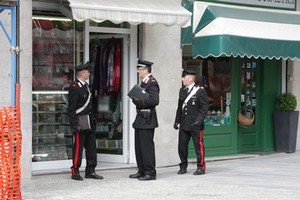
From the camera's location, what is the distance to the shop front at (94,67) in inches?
464

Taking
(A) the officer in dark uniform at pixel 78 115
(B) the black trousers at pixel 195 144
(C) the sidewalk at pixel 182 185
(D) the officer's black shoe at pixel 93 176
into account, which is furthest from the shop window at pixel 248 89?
(A) the officer in dark uniform at pixel 78 115

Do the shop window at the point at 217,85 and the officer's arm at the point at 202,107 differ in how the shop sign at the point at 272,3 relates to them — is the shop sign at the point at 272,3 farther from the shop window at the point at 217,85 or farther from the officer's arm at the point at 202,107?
the officer's arm at the point at 202,107

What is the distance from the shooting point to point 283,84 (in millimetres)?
16078

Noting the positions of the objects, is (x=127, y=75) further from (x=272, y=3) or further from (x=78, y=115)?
(x=272, y=3)

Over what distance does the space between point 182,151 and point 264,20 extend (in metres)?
3.63

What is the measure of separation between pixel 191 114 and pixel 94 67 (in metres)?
2.49

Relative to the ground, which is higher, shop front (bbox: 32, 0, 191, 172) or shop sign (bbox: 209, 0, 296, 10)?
shop sign (bbox: 209, 0, 296, 10)

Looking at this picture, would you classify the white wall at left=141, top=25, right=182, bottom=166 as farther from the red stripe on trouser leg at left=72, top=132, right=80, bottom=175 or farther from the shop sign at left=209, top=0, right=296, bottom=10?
the red stripe on trouser leg at left=72, top=132, right=80, bottom=175

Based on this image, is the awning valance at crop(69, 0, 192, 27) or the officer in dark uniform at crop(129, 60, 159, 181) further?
the officer in dark uniform at crop(129, 60, 159, 181)

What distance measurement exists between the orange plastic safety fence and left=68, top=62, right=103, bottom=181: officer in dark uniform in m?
2.69

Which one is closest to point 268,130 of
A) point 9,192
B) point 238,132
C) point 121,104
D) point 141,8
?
point 238,132

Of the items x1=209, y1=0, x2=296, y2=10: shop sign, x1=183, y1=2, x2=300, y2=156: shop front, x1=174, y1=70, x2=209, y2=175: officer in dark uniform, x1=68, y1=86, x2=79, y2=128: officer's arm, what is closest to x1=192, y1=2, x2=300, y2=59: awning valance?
x1=183, y1=2, x2=300, y2=156: shop front

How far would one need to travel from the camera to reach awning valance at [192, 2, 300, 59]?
1262 cm

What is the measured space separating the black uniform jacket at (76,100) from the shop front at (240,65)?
278cm
